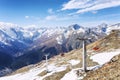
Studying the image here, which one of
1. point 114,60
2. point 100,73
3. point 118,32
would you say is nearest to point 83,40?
point 114,60

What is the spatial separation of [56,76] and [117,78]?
1819 inches

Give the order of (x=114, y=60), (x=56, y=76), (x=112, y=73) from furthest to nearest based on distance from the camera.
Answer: (x=56, y=76), (x=114, y=60), (x=112, y=73)

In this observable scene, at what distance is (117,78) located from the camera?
2575 centimetres

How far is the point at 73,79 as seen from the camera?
54.1 metres

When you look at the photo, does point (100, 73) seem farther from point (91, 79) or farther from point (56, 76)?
point (56, 76)

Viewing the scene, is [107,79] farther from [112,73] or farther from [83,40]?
[83,40]

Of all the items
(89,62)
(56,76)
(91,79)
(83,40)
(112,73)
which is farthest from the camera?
(89,62)

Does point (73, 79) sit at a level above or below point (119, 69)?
below

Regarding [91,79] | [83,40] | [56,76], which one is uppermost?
[83,40]

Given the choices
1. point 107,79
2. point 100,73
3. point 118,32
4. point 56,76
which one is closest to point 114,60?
point 100,73

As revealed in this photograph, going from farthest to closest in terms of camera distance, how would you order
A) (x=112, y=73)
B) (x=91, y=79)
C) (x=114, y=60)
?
(x=114, y=60)
(x=91, y=79)
(x=112, y=73)

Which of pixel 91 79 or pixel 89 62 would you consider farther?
pixel 89 62

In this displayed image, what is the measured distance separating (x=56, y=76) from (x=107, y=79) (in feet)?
147

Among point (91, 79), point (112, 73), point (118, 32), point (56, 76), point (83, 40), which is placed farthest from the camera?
point (118, 32)
